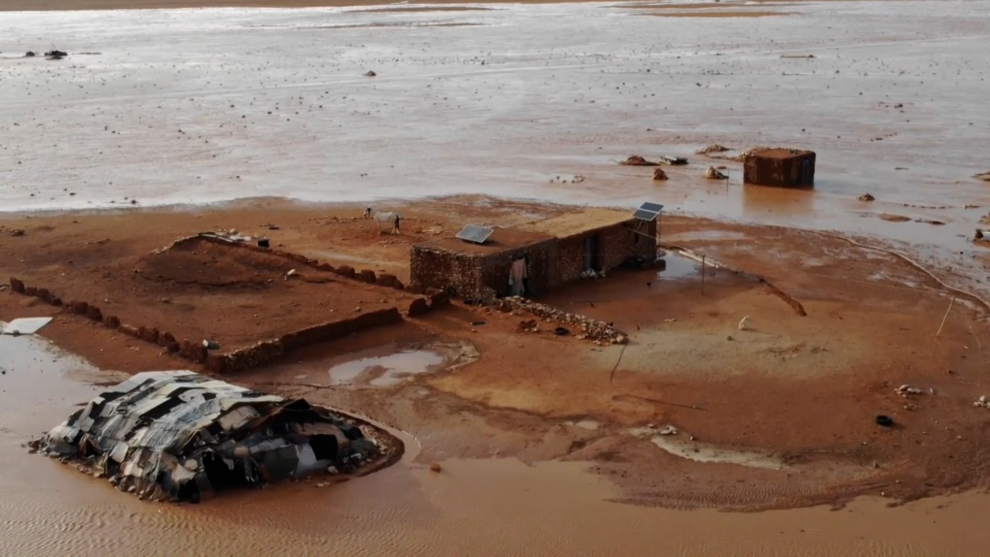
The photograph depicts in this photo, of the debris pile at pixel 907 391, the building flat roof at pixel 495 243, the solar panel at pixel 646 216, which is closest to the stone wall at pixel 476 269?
the building flat roof at pixel 495 243

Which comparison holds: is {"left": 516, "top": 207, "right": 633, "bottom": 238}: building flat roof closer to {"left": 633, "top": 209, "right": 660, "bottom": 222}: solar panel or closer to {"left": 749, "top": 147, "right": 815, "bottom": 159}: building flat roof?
{"left": 633, "top": 209, "right": 660, "bottom": 222}: solar panel

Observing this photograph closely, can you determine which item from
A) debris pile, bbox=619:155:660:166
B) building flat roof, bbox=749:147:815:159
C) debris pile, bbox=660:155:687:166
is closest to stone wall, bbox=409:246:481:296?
building flat roof, bbox=749:147:815:159

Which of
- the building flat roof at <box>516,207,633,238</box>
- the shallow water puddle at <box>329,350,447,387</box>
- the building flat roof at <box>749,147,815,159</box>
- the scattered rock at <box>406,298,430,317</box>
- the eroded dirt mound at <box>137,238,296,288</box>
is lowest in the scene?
the shallow water puddle at <box>329,350,447,387</box>

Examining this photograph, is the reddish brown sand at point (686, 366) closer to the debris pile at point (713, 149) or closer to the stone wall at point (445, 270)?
the stone wall at point (445, 270)

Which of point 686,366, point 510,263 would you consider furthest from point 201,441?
point 510,263

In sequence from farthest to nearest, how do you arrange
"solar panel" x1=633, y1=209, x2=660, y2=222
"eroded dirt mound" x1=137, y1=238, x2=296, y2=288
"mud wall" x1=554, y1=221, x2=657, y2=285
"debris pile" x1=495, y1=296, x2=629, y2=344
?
"solar panel" x1=633, y1=209, x2=660, y2=222 → "mud wall" x1=554, y1=221, x2=657, y2=285 → "eroded dirt mound" x1=137, y1=238, x2=296, y2=288 → "debris pile" x1=495, y1=296, x2=629, y2=344

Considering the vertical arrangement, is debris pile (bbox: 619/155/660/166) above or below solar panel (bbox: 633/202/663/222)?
below

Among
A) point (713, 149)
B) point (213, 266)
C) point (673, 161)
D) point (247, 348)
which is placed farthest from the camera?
point (713, 149)

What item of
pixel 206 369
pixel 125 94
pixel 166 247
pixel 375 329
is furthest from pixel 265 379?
pixel 125 94

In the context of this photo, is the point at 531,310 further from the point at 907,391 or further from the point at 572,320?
the point at 907,391
